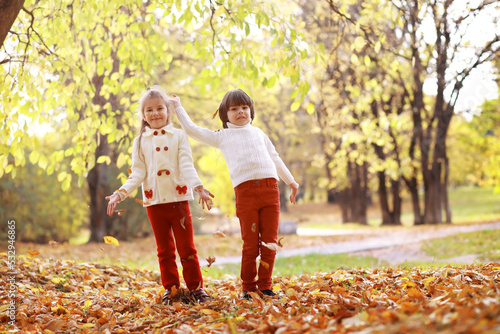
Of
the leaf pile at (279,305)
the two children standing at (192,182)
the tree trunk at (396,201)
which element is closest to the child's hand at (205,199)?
the two children standing at (192,182)

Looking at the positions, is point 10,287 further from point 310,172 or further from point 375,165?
point 310,172

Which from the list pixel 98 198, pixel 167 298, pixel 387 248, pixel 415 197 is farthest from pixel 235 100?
pixel 415 197

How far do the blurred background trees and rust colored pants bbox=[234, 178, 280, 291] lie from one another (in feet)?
2.99

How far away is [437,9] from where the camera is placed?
30.7 ft

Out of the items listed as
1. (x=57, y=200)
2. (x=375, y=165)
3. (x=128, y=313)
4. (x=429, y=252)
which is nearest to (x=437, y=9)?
(x=429, y=252)

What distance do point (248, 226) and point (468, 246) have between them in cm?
720

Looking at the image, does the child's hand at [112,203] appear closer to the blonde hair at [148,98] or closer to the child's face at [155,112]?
the blonde hair at [148,98]

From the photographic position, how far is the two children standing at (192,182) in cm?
379

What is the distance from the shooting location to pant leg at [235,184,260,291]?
376cm

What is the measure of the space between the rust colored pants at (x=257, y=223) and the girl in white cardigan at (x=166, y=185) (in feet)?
1.33

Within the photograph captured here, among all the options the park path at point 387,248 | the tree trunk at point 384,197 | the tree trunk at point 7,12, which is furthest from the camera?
the tree trunk at point 384,197

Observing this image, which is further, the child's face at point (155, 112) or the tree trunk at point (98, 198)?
the tree trunk at point (98, 198)

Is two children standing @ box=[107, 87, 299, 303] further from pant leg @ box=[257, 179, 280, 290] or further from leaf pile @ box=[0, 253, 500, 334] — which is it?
leaf pile @ box=[0, 253, 500, 334]

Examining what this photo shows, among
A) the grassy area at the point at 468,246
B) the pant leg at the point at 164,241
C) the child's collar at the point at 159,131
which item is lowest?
the grassy area at the point at 468,246
